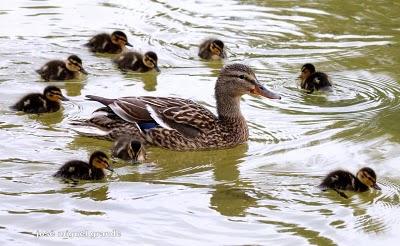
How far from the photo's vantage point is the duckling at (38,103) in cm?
804

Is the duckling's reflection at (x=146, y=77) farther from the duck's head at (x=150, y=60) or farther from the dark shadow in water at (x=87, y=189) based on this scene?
the dark shadow in water at (x=87, y=189)

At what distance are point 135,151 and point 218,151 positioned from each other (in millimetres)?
797

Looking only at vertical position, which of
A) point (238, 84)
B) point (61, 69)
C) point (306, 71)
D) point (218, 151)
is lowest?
point (218, 151)

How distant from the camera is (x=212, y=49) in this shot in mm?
9539

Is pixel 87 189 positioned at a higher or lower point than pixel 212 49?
lower

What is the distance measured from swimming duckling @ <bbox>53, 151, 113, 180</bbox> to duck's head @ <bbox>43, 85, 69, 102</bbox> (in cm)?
146

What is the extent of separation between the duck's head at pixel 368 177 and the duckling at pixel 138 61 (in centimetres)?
298

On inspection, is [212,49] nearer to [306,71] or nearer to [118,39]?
[118,39]

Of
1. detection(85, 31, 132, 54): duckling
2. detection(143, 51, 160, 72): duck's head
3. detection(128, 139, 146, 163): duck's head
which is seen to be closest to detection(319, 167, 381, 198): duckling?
detection(128, 139, 146, 163): duck's head

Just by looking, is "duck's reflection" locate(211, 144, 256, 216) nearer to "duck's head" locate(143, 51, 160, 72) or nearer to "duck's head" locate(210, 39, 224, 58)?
"duck's head" locate(143, 51, 160, 72)

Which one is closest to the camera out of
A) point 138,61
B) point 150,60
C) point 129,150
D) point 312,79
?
point 129,150

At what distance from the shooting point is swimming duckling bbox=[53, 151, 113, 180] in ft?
21.9

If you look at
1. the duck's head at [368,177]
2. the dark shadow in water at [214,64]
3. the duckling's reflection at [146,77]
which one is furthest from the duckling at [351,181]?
the dark shadow in water at [214,64]

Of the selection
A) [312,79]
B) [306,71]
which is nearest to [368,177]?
[312,79]
